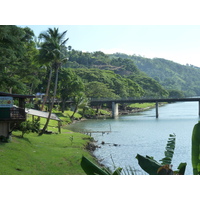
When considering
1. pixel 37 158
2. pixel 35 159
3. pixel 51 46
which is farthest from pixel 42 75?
pixel 35 159

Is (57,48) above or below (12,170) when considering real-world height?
above

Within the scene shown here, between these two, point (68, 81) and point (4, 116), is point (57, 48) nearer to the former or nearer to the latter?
point (4, 116)

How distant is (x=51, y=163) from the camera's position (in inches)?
981

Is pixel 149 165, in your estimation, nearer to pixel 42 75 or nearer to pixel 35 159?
pixel 35 159

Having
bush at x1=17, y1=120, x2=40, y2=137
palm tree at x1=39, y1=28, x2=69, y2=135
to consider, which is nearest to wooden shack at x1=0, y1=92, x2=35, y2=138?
bush at x1=17, y1=120, x2=40, y2=137

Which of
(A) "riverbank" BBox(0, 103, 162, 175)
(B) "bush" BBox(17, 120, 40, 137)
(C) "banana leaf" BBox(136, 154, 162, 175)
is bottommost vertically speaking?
(A) "riverbank" BBox(0, 103, 162, 175)

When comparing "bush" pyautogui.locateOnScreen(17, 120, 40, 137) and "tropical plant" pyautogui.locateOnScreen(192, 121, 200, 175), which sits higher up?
"tropical plant" pyautogui.locateOnScreen(192, 121, 200, 175)

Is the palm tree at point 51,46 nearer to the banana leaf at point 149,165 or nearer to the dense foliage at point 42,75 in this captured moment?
the dense foliage at point 42,75

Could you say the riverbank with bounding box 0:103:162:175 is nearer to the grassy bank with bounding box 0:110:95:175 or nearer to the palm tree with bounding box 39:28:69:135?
the grassy bank with bounding box 0:110:95:175

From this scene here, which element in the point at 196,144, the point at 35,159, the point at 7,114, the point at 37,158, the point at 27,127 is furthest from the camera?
the point at 27,127

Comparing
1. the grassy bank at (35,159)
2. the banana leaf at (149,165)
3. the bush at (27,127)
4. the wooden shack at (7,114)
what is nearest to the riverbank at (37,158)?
the grassy bank at (35,159)
